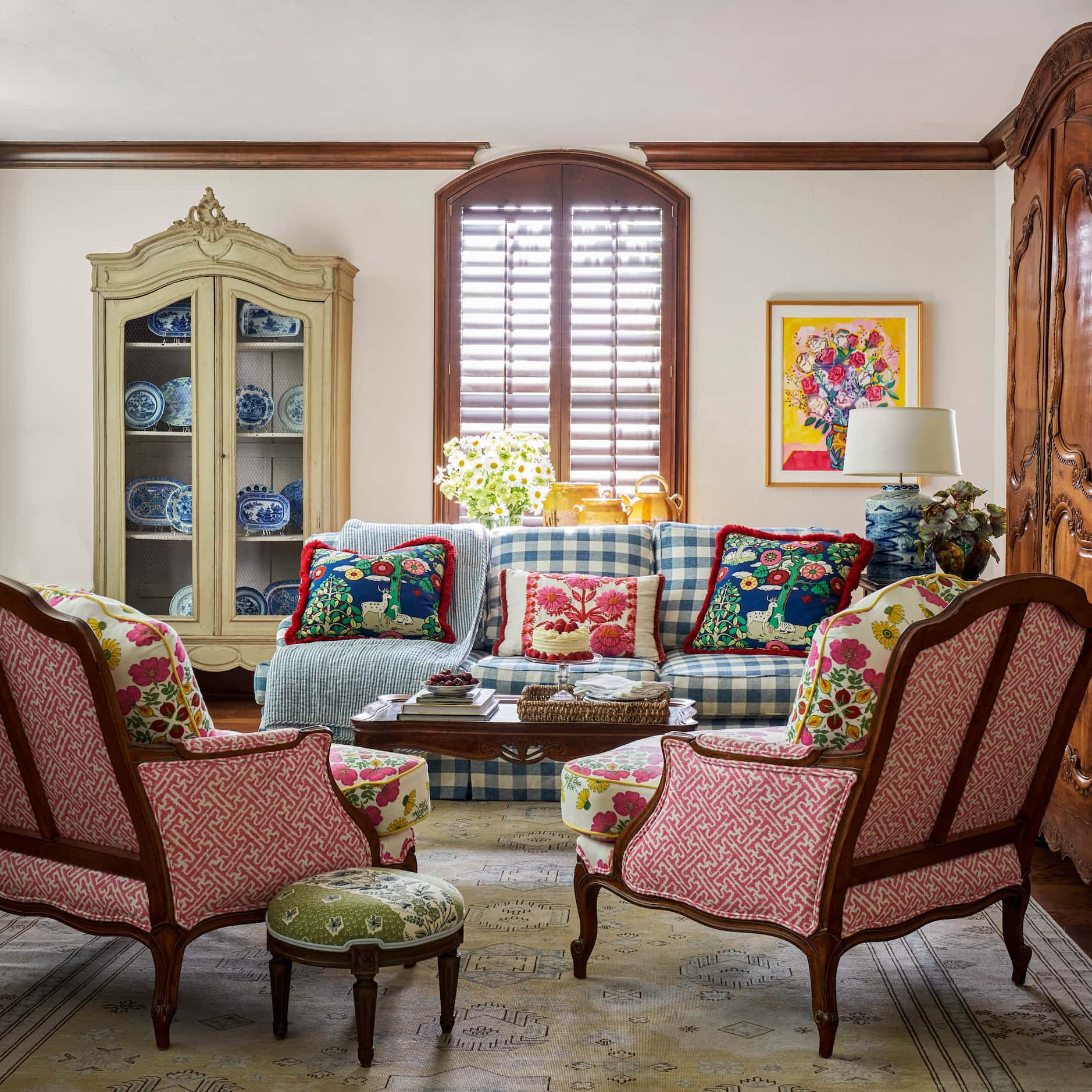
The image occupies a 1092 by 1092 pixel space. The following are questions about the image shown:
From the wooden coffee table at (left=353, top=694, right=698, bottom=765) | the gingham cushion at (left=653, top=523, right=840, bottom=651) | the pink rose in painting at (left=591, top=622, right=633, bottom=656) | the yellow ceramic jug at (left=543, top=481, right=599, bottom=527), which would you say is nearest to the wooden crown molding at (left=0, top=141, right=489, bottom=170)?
the yellow ceramic jug at (left=543, top=481, right=599, bottom=527)

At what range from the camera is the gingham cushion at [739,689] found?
11.9 ft

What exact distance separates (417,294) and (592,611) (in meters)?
2.25

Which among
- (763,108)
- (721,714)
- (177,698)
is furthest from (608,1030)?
(763,108)

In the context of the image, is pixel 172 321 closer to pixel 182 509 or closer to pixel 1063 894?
pixel 182 509

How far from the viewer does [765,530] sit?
4.21 meters

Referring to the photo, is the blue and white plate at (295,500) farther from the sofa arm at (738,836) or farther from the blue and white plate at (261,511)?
the sofa arm at (738,836)

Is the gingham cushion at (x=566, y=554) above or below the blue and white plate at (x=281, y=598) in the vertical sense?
above

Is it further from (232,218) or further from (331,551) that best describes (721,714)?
(232,218)

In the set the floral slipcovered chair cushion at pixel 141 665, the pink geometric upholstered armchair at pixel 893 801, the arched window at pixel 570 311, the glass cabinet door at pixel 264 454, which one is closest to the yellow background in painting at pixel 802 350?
the arched window at pixel 570 311

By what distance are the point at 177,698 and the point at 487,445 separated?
285cm

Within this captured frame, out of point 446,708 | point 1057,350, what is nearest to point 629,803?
point 446,708

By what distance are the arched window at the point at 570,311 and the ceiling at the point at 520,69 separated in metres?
0.25

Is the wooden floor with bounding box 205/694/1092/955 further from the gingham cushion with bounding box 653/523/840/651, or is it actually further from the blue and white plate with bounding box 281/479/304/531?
the blue and white plate with bounding box 281/479/304/531

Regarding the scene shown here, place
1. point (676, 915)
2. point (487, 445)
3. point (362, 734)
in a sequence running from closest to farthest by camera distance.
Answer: point (676, 915), point (362, 734), point (487, 445)
